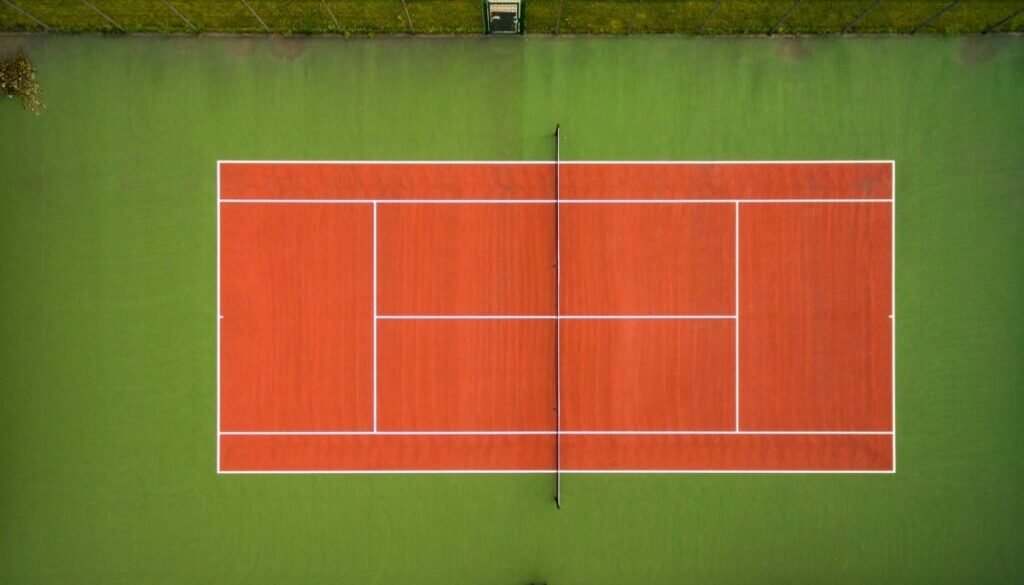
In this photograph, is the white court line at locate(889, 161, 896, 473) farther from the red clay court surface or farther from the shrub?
the shrub

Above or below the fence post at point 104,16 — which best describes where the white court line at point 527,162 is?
below

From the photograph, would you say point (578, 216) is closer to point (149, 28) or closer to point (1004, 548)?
point (149, 28)

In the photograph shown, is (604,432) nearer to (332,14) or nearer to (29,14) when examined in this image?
(332,14)

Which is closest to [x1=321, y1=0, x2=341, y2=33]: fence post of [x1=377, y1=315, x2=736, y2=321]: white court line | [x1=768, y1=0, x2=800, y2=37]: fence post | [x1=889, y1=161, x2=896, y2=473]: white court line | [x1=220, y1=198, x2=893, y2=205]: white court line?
[x1=220, y1=198, x2=893, y2=205]: white court line

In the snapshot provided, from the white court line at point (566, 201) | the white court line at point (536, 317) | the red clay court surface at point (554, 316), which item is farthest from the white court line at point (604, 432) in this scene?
the white court line at point (566, 201)

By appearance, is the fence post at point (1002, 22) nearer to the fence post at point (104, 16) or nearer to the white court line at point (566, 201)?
the white court line at point (566, 201)

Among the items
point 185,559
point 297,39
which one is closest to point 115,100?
point 297,39

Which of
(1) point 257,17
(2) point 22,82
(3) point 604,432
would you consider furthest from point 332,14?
(3) point 604,432
